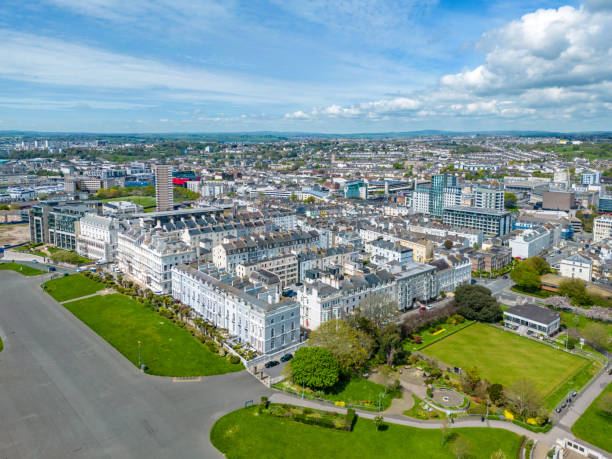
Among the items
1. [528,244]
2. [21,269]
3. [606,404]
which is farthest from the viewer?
[528,244]

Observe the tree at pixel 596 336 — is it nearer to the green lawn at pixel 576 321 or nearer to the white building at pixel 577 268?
the green lawn at pixel 576 321

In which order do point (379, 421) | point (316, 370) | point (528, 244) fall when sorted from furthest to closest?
point (528, 244) → point (316, 370) → point (379, 421)

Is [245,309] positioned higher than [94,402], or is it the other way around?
[245,309]

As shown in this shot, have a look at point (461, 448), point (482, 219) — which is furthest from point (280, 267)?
point (482, 219)

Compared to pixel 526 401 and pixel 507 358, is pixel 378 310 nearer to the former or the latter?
pixel 507 358

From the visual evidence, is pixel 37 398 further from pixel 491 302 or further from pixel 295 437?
pixel 491 302
